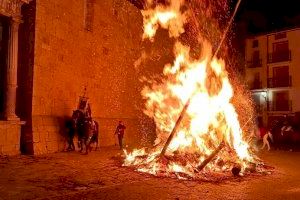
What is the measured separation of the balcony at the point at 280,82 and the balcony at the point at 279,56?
1900 mm

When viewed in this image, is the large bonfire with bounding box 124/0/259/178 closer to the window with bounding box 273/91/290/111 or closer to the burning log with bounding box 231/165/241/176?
the burning log with bounding box 231/165/241/176

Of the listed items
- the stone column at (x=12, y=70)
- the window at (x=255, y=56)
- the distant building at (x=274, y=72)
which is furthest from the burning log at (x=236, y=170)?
the window at (x=255, y=56)

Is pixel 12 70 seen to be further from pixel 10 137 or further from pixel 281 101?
pixel 281 101

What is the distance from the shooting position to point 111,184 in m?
9.77

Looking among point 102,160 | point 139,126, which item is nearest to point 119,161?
point 102,160

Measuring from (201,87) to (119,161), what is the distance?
3985 millimetres

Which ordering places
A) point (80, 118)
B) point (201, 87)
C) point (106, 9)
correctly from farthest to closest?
point (106, 9) < point (80, 118) < point (201, 87)

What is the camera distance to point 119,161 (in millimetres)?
14164

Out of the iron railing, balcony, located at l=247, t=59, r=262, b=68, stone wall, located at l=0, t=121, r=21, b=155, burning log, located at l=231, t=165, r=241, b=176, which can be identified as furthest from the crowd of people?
balcony, located at l=247, t=59, r=262, b=68

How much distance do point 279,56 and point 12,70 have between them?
32053mm

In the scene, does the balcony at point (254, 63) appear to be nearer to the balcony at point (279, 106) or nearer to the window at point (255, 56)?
the window at point (255, 56)

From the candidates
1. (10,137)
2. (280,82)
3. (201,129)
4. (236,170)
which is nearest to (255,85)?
(280,82)

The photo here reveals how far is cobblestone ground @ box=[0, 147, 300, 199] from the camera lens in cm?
853

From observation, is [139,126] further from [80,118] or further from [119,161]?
[119,161]
